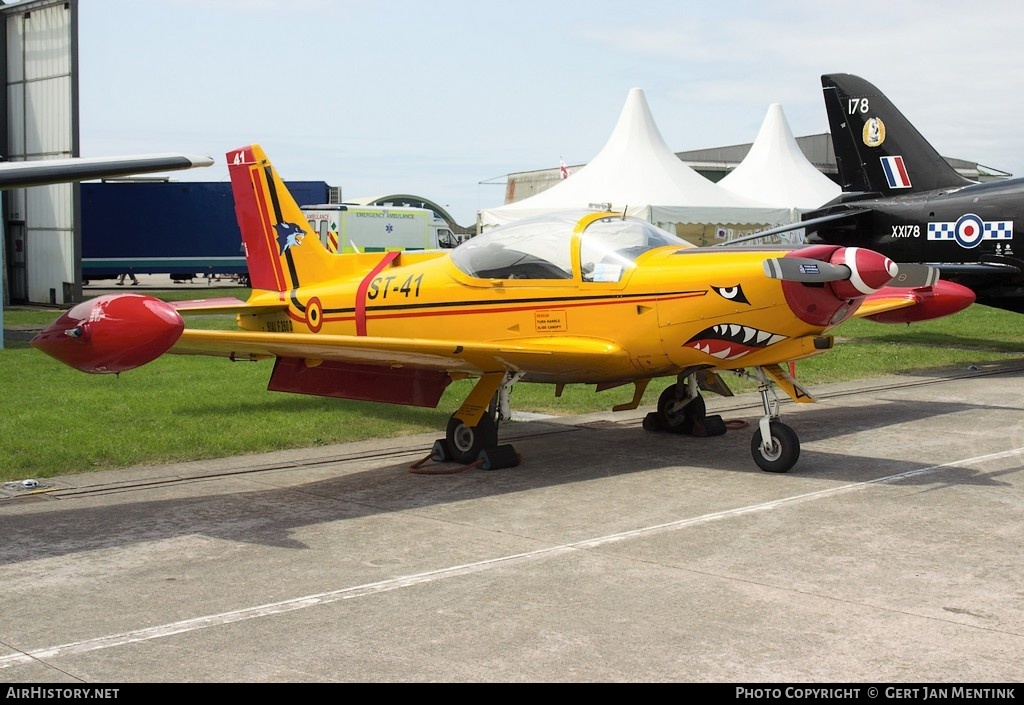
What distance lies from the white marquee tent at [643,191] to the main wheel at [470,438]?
16.5 m

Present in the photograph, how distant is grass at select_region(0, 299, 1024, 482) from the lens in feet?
30.3

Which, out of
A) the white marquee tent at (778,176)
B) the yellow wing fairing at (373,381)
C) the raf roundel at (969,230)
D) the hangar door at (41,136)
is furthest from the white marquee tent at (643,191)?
the yellow wing fairing at (373,381)

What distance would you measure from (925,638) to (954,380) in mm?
10482

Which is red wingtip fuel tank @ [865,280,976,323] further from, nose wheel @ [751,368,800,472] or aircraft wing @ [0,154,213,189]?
aircraft wing @ [0,154,213,189]

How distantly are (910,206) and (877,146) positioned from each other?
3.86ft

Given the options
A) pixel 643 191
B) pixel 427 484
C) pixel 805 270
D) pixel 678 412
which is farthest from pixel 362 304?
pixel 643 191

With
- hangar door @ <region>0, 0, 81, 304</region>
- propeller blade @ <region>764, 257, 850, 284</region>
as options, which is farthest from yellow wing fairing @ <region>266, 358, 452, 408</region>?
hangar door @ <region>0, 0, 81, 304</region>

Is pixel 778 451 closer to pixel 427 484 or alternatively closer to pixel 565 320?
pixel 565 320

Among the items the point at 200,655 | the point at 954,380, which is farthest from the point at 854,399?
the point at 200,655

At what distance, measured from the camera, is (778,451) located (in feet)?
27.3

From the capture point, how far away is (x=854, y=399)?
41.2 ft

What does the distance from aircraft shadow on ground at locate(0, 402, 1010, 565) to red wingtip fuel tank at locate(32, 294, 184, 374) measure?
1.24m

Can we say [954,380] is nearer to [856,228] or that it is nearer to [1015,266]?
[1015,266]

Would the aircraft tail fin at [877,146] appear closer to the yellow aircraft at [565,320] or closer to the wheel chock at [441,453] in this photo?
the yellow aircraft at [565,320]
